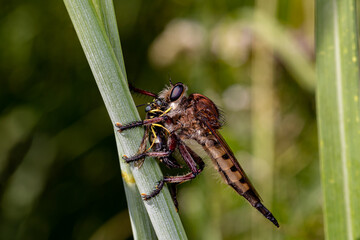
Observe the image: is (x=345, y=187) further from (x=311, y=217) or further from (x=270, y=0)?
(x=270, y=0)

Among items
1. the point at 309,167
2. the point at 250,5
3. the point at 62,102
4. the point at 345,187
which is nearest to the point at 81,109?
the point at 62,102

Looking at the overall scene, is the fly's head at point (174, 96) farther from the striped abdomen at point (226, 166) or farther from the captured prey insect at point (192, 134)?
the striped abdomen at point (226, 166)

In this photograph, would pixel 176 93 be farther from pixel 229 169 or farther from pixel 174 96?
pixel 229 169

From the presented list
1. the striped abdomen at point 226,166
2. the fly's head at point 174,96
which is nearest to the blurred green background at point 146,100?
the striped abdomen at point 226,166

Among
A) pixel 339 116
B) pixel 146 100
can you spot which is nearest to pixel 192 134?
pixel 339 116

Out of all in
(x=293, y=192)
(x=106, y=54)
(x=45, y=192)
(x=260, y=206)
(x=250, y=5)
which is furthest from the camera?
(x=250, y=5)
